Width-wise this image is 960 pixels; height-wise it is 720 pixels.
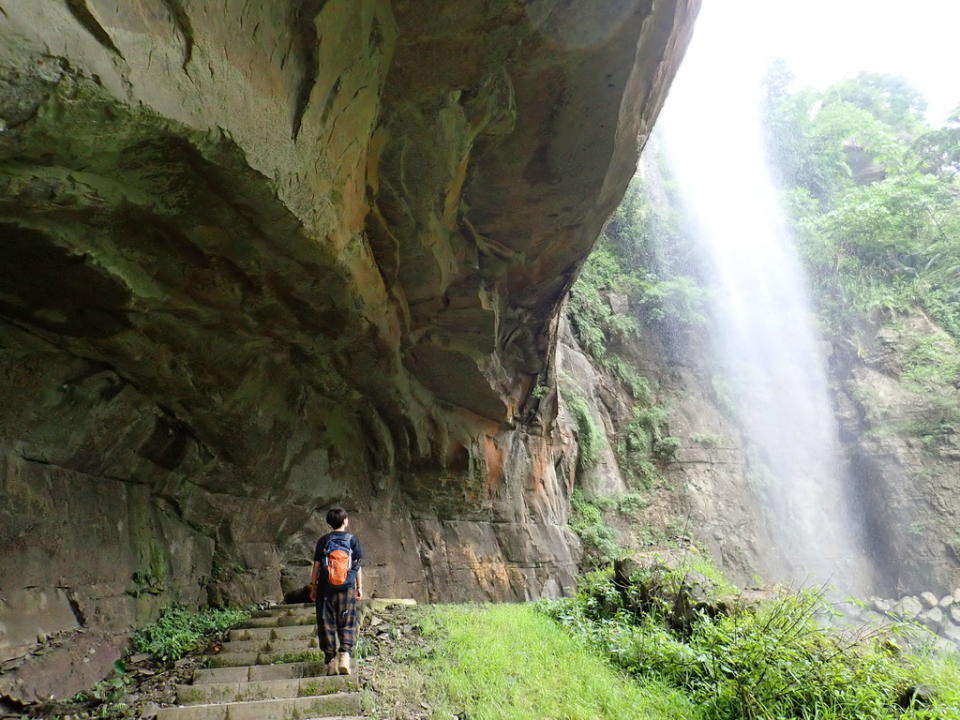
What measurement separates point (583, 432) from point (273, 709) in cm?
1291

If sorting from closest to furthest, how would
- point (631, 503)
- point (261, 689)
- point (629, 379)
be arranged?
point (261, 689) < point (631, 503) < point (629, 379)

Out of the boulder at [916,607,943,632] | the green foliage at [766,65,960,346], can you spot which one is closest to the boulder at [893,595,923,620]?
the boulder at [916,607,943,632]

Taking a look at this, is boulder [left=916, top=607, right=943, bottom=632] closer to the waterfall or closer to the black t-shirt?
the waterfall

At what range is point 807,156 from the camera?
28562mm

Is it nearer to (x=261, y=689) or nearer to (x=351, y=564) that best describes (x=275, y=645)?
(x=261, y=689)

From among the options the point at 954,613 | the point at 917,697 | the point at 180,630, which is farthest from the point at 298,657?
the point at 954,613

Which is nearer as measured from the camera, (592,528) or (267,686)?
(267,686)

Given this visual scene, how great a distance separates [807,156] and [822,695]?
3109 centimetres

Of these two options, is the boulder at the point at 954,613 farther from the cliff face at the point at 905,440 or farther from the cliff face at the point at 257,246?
the cliff face at the point at 257,246

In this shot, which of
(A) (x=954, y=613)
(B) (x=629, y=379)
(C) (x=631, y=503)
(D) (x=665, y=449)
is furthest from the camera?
(B) (x=629, y=379)

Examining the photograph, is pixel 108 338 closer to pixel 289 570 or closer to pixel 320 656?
pixel 320 656

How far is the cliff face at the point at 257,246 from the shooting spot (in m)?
3.50

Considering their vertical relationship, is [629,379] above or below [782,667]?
above

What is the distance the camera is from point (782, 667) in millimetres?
4086
